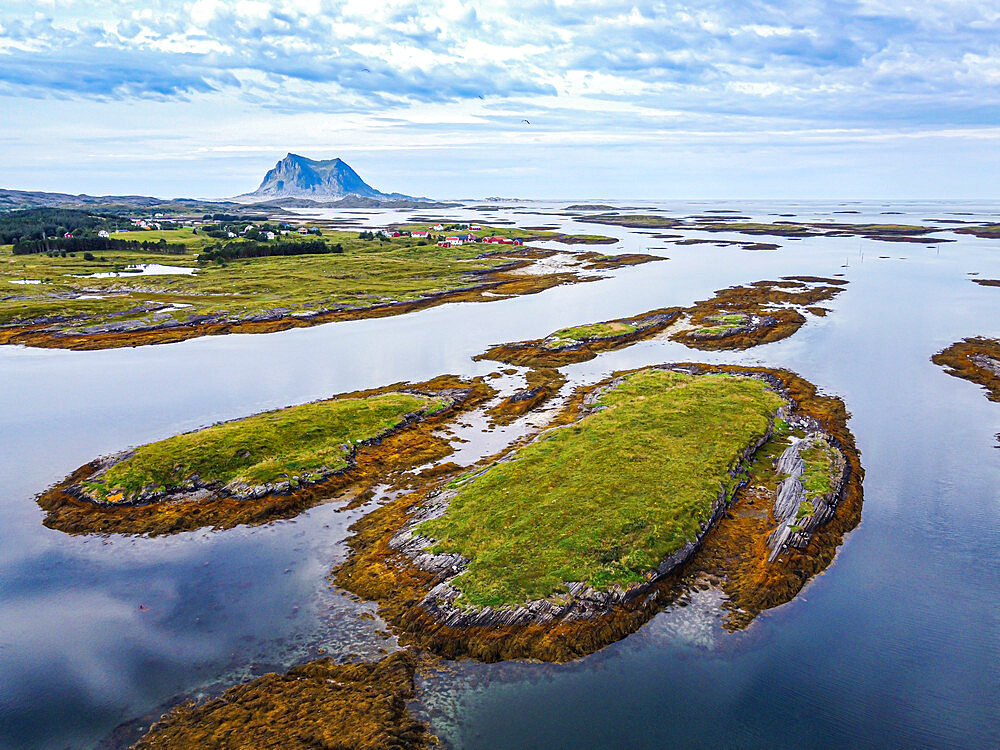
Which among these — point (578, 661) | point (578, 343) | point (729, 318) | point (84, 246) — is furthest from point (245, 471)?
point (84, 246)

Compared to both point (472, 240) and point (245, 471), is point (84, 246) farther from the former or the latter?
point (245, 471)

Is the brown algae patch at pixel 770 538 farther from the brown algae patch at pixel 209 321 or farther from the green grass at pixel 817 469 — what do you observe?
the brown algae patch at pixel 209 321

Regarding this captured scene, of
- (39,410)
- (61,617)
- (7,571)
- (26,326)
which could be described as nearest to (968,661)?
(61,617)

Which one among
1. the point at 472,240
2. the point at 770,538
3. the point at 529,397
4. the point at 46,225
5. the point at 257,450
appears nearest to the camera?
the point at 770,538

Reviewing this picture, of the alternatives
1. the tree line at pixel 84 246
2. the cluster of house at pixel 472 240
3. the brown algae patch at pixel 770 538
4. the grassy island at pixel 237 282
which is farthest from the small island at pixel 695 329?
the tree line at pixel 84 246

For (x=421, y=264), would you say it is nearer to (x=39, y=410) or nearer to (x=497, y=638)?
(x=39, y=410)

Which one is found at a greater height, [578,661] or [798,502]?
[798,502]

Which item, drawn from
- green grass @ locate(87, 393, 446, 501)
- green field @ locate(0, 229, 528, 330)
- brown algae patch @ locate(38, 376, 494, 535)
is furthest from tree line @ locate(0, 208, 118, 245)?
brown algae patch @ locate(38, 376, 494, 535)

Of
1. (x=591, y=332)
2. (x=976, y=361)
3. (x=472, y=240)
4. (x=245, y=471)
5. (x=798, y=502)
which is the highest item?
(x=472, y=240)
